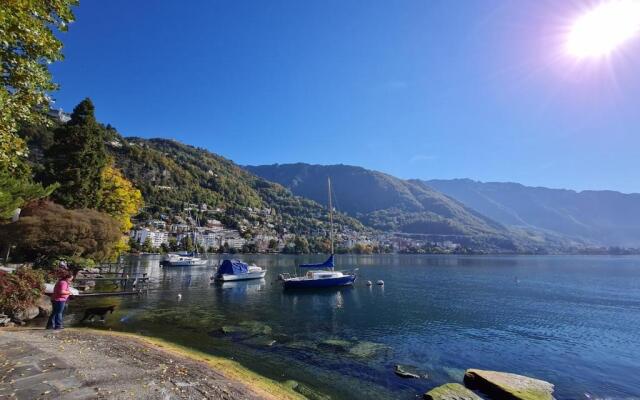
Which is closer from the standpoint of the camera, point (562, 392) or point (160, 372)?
point (160, 372)

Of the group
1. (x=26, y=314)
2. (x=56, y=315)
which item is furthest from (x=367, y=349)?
(x=26, y=314)

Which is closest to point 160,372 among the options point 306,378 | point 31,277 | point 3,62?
point 306,378

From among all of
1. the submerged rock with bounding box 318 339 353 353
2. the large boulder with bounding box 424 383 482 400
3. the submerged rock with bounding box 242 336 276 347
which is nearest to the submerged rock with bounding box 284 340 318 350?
the submerged rock with bounding box 318 339 353 353

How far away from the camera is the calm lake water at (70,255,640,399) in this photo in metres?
17.6

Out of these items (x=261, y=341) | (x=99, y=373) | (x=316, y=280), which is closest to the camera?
(x=99, y=373)

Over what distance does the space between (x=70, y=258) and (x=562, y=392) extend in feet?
133

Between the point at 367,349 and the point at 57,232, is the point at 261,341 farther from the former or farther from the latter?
the point at 57,232

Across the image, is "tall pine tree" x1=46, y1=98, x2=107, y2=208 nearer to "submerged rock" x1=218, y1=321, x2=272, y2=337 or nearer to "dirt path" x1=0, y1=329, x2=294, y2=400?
"submerged rock" x1=218, y1=321, x2=272, y2=337

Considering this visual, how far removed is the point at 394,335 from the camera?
86.5 ft

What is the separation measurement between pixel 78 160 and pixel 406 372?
131ft

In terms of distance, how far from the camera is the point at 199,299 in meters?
39.1

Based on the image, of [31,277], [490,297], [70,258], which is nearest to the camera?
[31,277]

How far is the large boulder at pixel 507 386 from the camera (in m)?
14.9

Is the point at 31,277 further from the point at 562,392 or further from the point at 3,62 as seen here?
the point at 562,392
